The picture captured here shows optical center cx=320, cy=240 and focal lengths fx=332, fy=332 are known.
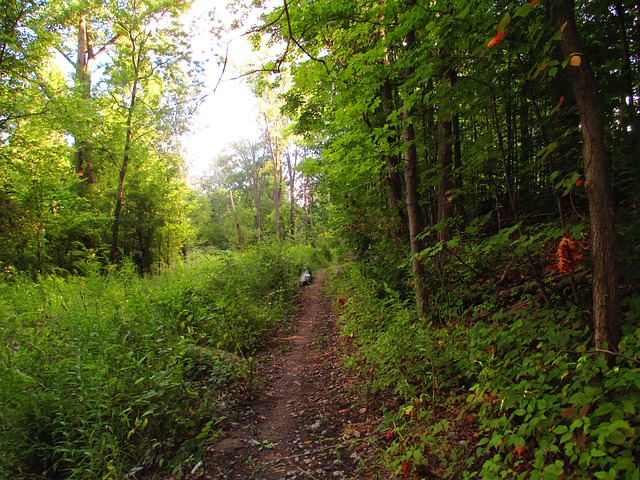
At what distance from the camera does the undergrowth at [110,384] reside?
3113 mm

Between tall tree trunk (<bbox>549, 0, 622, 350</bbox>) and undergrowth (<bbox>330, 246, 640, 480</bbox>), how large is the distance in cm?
15

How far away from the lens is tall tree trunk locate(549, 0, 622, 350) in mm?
2150

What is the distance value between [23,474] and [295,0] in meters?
5.50

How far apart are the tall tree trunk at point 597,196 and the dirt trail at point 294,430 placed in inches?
93.8

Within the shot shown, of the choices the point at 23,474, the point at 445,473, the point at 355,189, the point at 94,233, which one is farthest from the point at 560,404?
the point at 94,233

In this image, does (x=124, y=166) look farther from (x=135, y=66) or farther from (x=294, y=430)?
(x=294, y=430)

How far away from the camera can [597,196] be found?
85.4 inches

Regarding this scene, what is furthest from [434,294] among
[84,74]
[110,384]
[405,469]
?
[84,74]

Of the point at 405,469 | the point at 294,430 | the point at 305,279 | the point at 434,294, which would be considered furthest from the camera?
the point at 305,279

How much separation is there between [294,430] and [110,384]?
81.4 inches

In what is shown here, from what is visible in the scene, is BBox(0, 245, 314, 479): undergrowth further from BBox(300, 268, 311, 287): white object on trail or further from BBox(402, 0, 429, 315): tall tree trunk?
BBox(300, 268, 311, 287): white object on trail

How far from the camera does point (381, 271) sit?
775 cm

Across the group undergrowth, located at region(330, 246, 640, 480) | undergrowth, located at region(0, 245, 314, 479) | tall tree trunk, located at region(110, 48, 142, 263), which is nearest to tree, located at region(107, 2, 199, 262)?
tall tree trunk, located at region(110, 48, 142, 263)

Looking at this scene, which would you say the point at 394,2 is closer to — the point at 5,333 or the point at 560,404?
the point at 560,404
